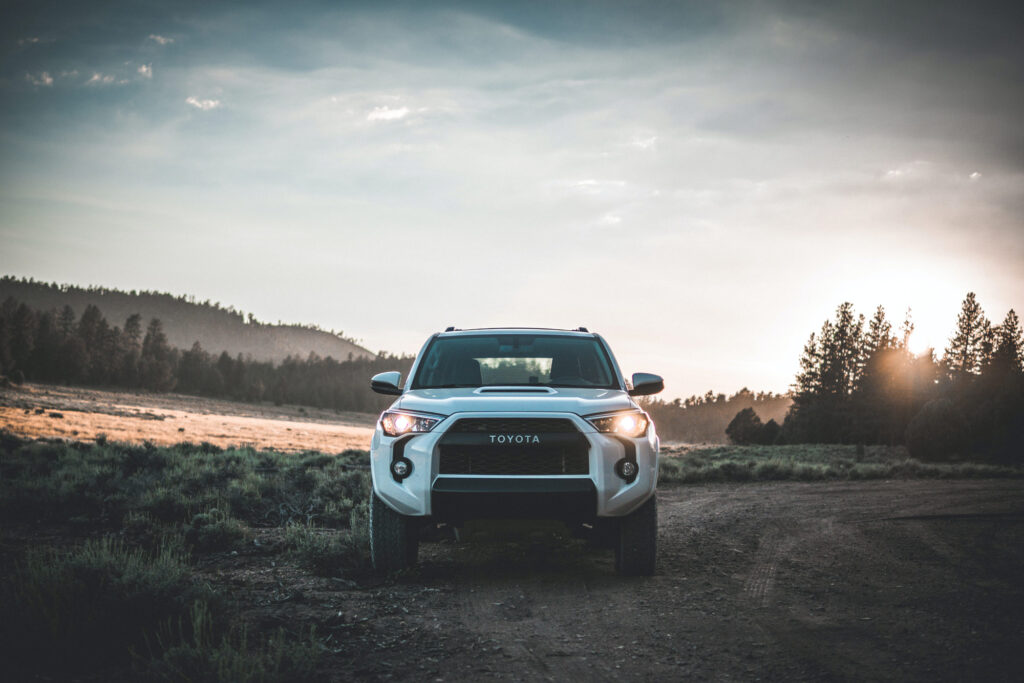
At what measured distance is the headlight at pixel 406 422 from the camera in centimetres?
523

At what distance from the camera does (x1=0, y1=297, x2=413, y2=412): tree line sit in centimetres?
10812

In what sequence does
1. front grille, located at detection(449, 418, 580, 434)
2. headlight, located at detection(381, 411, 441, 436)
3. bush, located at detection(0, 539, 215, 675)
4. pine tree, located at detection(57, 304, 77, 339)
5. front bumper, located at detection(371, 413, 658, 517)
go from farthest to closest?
pine tree, located at detection(57, 304, 77, 339), headlight, located at detection(381, 411, 441, 436), front grille, located at detection(449, 418, 580, 434), front bumper, located at detection(371, 413, 658, 517), bush, located at detection(0, 539, 215, 675)

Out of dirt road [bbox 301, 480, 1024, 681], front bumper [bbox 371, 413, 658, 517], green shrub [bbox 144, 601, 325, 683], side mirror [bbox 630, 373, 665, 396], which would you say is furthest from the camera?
side mirror [bbox 630, 373, 665, 396]

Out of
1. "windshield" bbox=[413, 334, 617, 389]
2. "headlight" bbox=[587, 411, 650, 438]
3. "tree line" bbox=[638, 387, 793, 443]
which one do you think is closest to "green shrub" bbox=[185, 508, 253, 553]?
"windshield" bbox=[413, 334, 617, 389]

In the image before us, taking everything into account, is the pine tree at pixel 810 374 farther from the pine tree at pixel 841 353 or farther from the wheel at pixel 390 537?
the wheel at pixel 390 537

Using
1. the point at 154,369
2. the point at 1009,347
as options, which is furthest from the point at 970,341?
the point at 154,369

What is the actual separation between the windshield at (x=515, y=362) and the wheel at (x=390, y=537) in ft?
4.36

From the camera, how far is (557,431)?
16.9 feet

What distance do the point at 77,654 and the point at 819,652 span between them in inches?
165

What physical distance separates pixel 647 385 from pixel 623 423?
1192mm

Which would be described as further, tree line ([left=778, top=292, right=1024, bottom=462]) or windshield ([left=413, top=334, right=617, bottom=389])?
tree line ([left=778, top=292, right=1024, bottom=462])

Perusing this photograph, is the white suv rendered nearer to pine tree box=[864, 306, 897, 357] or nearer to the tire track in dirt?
the tire track in dirt

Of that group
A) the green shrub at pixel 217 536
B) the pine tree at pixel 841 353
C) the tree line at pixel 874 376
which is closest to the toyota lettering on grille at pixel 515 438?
the green shrub at pixel 217 536

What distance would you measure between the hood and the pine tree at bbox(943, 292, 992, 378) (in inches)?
2945
